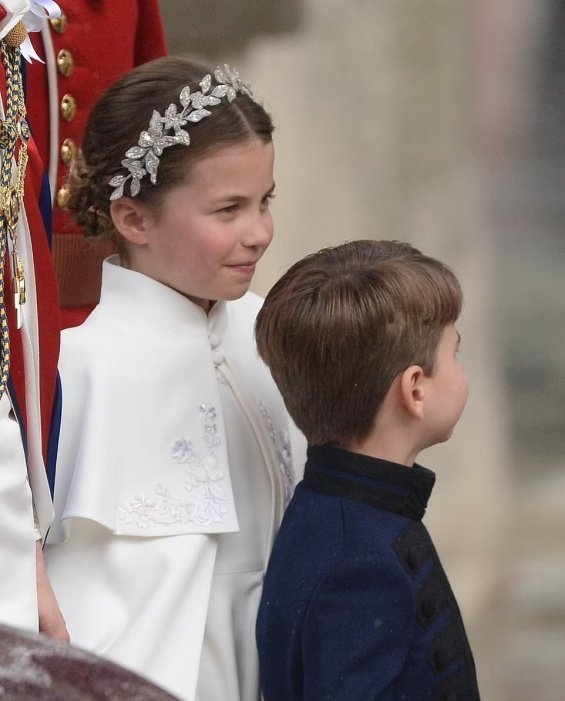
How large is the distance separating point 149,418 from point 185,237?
0.61ft

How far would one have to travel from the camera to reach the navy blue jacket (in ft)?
4.20

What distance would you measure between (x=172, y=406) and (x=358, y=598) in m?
0.27

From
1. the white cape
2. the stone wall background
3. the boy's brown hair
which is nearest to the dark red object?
the white cape

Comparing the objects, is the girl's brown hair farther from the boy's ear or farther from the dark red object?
the dark red object

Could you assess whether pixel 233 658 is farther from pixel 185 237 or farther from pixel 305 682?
pixel 185 237

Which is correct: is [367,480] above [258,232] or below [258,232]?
below

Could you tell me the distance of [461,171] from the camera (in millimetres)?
2643

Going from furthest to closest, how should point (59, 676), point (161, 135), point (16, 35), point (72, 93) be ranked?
point (72, 93) < point (161, 135) < point (16, 35) < point (59, 676)

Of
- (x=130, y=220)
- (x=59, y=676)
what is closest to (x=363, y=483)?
(x=130, y=220)

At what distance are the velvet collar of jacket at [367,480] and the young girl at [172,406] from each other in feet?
0.32

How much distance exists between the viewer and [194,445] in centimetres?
138

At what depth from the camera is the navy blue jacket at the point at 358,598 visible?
4.20 ft

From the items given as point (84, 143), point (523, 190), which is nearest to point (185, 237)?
point (84, 143)

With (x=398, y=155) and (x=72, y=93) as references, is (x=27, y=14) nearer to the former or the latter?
(x=72, y=93)
